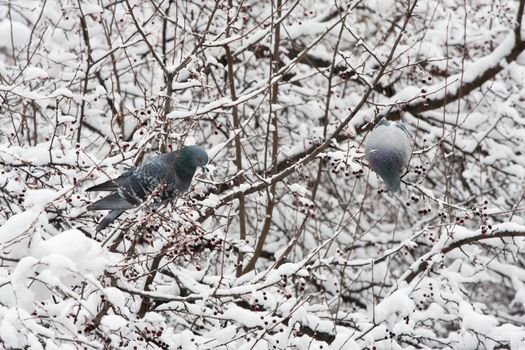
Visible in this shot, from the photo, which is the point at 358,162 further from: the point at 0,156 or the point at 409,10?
the point at 0,156

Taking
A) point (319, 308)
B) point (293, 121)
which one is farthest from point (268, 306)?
point (293, 121)

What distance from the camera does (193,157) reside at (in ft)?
14.1

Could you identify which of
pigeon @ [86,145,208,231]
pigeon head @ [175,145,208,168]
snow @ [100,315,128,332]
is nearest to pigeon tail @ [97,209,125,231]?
pigeon @ [86,145,208,231]

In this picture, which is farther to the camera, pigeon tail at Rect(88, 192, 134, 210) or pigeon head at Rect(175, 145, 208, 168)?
pigeon head at Rect(175, 145, 208, 168)

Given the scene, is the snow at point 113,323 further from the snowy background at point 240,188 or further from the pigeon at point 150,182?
the pigeon at point 150,182

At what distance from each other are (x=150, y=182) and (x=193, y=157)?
297 millimetres

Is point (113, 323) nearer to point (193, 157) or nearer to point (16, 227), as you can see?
point (16, 227)

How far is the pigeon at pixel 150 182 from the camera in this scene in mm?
3910

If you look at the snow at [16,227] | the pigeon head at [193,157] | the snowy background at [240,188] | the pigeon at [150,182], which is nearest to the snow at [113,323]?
the snowy background at [240,188]

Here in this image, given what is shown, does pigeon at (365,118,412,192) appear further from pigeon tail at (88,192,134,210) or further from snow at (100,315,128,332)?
snow at (100,315,128,332)

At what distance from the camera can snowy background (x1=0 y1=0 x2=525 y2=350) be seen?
323 centimetres

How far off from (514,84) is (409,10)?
4222mm

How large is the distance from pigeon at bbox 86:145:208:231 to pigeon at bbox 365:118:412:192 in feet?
3.06

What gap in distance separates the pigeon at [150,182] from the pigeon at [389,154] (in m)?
0.93
